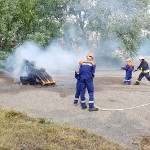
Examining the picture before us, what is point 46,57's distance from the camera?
65.2ft

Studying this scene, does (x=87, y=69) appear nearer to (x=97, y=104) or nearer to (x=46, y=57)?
(x=97, y=104)

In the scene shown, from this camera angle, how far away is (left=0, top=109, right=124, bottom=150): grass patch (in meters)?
6.99

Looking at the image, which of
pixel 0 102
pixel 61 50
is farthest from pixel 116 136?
pixel 61 50

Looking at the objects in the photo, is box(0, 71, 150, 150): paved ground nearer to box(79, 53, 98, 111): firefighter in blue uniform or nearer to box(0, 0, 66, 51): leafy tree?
box(79, 53, 98, 111): firefighter in blue uniform

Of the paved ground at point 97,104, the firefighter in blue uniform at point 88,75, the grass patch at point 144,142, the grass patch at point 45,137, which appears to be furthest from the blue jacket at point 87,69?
the grass patch at point 144,142

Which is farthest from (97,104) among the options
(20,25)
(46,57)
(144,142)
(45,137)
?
(20,25)

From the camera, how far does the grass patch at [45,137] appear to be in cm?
699

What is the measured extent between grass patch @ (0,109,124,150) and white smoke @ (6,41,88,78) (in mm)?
6860

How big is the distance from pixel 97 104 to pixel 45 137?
4.16 meters

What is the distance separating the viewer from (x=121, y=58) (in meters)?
26.8

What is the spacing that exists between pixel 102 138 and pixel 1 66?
37.3 ft

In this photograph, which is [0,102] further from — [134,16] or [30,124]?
[134,16]

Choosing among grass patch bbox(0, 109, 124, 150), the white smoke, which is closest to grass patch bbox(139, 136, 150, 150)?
grass patch bbox(0, 109, 124, 150)

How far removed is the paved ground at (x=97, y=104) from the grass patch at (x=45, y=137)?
0.62 m
